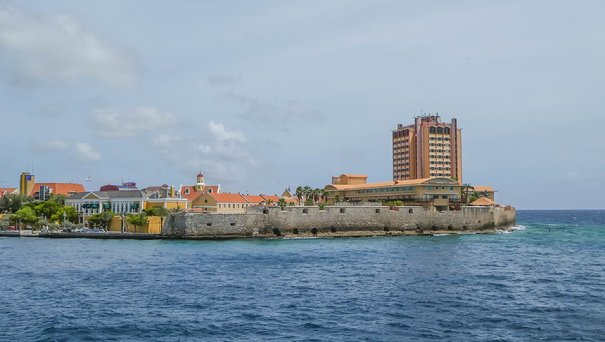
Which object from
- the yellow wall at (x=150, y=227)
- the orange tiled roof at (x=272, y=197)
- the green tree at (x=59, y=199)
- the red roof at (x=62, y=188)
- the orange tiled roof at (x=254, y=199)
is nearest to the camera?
the yellow wall at (x=150, y=227)

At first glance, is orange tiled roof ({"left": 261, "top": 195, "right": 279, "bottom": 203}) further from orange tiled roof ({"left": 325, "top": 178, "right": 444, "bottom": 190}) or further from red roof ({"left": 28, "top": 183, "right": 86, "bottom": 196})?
red roof ({"left": 28, "top": 183, "right": 86, "bottom": 196})

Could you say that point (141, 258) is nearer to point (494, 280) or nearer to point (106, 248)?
point (106, 248)

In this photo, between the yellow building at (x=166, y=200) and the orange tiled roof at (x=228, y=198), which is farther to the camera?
the orange tiled roof at (x=228, y=198)

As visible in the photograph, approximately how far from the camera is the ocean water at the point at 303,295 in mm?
29719

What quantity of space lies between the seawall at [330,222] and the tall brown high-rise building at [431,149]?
76992 millimetres

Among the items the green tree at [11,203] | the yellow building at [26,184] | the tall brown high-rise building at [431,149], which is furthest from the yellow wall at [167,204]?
the tall brown high-rise building at [431,149]

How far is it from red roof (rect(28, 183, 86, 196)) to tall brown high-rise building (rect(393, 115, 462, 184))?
104 metres

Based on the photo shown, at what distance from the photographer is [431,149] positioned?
627 feet

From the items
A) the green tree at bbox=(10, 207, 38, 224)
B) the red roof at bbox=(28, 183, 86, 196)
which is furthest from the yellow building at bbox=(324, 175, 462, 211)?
the red roof at bbox=(28, 183, 86, 196)

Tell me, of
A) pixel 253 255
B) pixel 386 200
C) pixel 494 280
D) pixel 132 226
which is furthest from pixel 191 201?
pixel 494 280

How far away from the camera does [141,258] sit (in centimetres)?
6341

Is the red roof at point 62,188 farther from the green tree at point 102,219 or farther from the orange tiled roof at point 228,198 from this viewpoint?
the orange tiled roof at point 228,198

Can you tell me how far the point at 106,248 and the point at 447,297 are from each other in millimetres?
52873

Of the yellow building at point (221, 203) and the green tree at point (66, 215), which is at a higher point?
the yellow building at point (221, 203)
